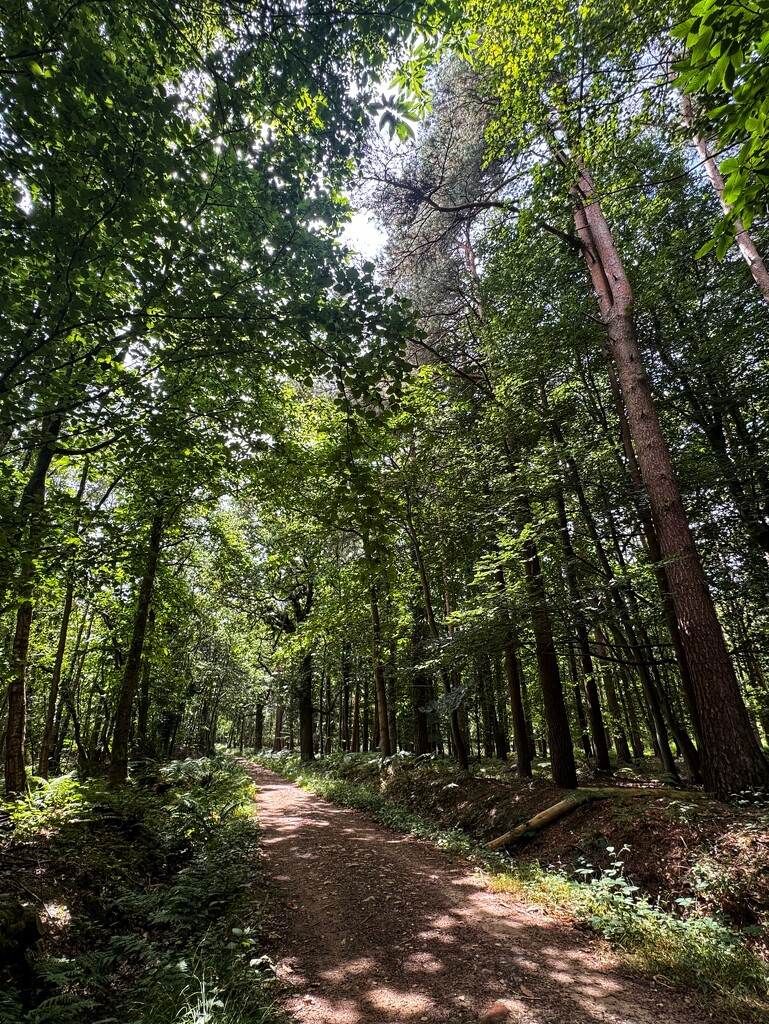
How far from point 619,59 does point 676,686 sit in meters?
21.0

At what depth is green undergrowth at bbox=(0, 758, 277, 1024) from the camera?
345 cm

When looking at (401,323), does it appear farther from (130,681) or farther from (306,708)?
(306,708)

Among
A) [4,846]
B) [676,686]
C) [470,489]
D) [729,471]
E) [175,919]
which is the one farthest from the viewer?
[676,686]

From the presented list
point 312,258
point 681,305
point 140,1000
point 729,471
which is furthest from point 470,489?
point 140,1000

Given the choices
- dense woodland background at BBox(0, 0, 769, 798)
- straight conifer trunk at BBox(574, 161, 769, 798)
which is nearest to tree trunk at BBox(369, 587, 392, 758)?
dense woodland background at BBox(0, 0, 769, 798)

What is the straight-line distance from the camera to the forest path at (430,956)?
354cm

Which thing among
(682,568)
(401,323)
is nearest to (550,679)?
(682,568)

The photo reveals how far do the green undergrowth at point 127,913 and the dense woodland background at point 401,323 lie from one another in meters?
2.06

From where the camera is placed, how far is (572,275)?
11.3m

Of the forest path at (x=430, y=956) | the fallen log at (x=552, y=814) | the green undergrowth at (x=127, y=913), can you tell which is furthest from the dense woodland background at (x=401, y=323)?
the forest path at (x=430, y=956)

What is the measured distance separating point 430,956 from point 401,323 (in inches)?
235

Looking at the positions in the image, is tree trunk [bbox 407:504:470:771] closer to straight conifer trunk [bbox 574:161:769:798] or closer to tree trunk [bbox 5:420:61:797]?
straight conifer trunk [bbox 574:161:769:798]

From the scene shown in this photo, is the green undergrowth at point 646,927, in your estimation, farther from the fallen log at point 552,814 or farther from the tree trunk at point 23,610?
the tree trunk at point 23,610

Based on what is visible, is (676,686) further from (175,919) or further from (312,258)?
(312,258)
